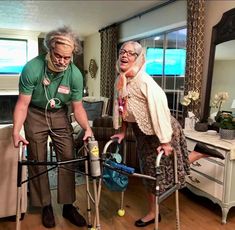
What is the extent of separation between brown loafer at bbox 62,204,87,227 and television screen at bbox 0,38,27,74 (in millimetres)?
5684

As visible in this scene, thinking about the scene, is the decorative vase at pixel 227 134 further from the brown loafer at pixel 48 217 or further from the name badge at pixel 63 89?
the brown loafer at pixel 48 217

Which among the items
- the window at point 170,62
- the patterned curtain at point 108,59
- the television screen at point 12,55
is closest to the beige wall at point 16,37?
the television screen at point 12,55

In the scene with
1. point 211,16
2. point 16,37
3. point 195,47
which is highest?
point 16,37

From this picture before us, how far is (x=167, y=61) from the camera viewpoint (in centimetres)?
451

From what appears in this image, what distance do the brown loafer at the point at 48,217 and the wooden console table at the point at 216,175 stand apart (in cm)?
139

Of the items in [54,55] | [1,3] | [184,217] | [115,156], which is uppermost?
[1,3]

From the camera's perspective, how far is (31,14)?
509 cm

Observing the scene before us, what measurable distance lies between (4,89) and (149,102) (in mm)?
6239

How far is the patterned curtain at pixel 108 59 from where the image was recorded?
5.96 m

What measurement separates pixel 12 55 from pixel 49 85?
5.73 metres

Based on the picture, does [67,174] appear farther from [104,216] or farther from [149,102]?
[149,102]

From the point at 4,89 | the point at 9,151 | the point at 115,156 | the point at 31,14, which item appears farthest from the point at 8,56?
the point at 115,156

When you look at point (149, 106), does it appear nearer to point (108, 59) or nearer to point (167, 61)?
point (167, 61)

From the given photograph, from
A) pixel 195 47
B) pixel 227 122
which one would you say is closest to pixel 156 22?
pixel 195 47
